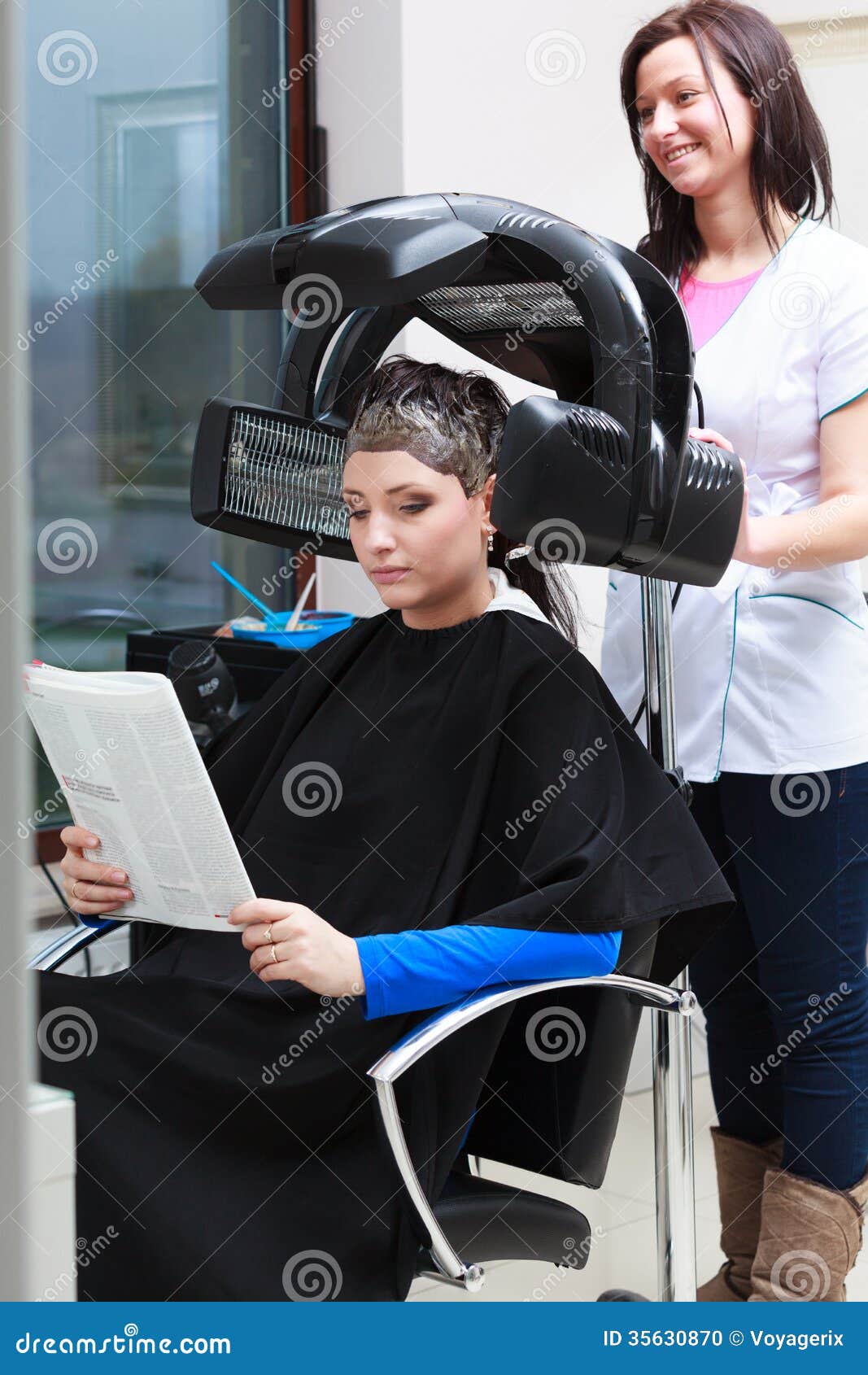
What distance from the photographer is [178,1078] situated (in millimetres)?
1562

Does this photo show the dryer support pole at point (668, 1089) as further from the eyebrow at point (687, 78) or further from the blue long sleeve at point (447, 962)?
the eyebrow at point (687, 78)

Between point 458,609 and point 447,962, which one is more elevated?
point 458,609

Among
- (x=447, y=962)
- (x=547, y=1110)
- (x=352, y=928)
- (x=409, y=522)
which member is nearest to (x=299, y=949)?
(x=447, y=962)

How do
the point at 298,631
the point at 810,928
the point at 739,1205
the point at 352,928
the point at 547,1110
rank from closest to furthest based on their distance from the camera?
the point at 547,1110, the point at 352,928, the point at 810,928, the point at 739,1205, the point at 298,631

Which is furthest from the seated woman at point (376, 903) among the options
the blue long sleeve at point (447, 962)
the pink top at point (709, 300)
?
the pink top at point (709, 300)

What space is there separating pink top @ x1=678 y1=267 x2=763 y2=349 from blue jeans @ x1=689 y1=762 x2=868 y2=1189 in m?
0.62

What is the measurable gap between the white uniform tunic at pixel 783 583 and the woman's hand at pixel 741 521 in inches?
7.3

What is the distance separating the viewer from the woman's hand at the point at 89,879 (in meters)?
1.64

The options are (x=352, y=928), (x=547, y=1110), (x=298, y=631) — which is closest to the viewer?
(x=547, y=1110)

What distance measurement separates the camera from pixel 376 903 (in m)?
1.69

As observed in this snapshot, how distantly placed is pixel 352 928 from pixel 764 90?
46.2 inches

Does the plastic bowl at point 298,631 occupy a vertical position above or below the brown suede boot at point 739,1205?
above

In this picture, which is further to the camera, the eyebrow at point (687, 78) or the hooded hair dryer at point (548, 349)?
the eyebrow at point (687, 78)

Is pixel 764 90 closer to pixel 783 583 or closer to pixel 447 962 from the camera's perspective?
pixel 783 583
